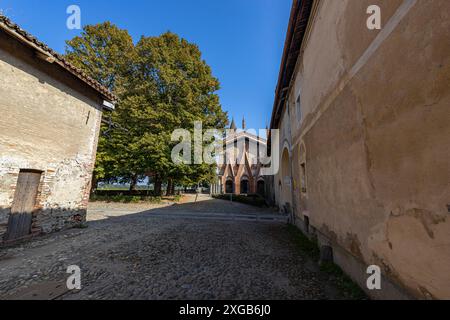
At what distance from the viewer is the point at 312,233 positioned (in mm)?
6047

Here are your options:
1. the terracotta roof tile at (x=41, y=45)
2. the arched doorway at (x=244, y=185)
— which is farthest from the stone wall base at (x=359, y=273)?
the arched doorway at (x=244, y=185)

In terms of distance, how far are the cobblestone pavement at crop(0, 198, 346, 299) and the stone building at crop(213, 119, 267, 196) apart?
827 inches

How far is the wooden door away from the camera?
18.5 feet

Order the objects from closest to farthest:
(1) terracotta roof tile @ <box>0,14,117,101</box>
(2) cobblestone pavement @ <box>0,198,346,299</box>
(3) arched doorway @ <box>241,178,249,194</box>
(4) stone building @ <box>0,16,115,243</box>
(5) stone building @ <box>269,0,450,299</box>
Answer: (5) stone building @ <box>269,0,450,299</box> → (2) cobblestone pavement @ <box>0,198,346,299</box> → (1) terracotta roof tile @ <box>0,14,117,101</box> → (4) stone building @ <box>0,16,115,243</box> → (3) arched doorway @ <box>241,178,249,194</box>

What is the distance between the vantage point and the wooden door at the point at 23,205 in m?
5.63

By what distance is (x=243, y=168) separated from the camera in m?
28.6

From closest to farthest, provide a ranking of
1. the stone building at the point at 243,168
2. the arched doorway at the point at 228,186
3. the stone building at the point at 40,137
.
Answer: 1. the stone building at the point at 40,137
2. the stone building at the point at 243,168
3. the arched doorway at the point at 228,186

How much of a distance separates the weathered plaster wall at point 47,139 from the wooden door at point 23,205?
19 cm

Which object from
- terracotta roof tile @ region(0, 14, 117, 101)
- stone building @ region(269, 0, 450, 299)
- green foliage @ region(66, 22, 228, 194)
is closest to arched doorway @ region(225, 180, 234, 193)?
green foliage @ region(66, 22, 228, 194)

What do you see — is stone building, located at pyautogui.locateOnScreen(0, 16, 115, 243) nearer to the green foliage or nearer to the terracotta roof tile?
the terracotta roof tile

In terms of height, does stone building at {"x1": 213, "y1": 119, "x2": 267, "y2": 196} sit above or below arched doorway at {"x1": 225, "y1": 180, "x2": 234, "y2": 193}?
above

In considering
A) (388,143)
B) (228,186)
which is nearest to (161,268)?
(388,143)

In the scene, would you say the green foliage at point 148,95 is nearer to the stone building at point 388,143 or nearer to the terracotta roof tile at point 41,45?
the terracotta roof tile at point 41,45
